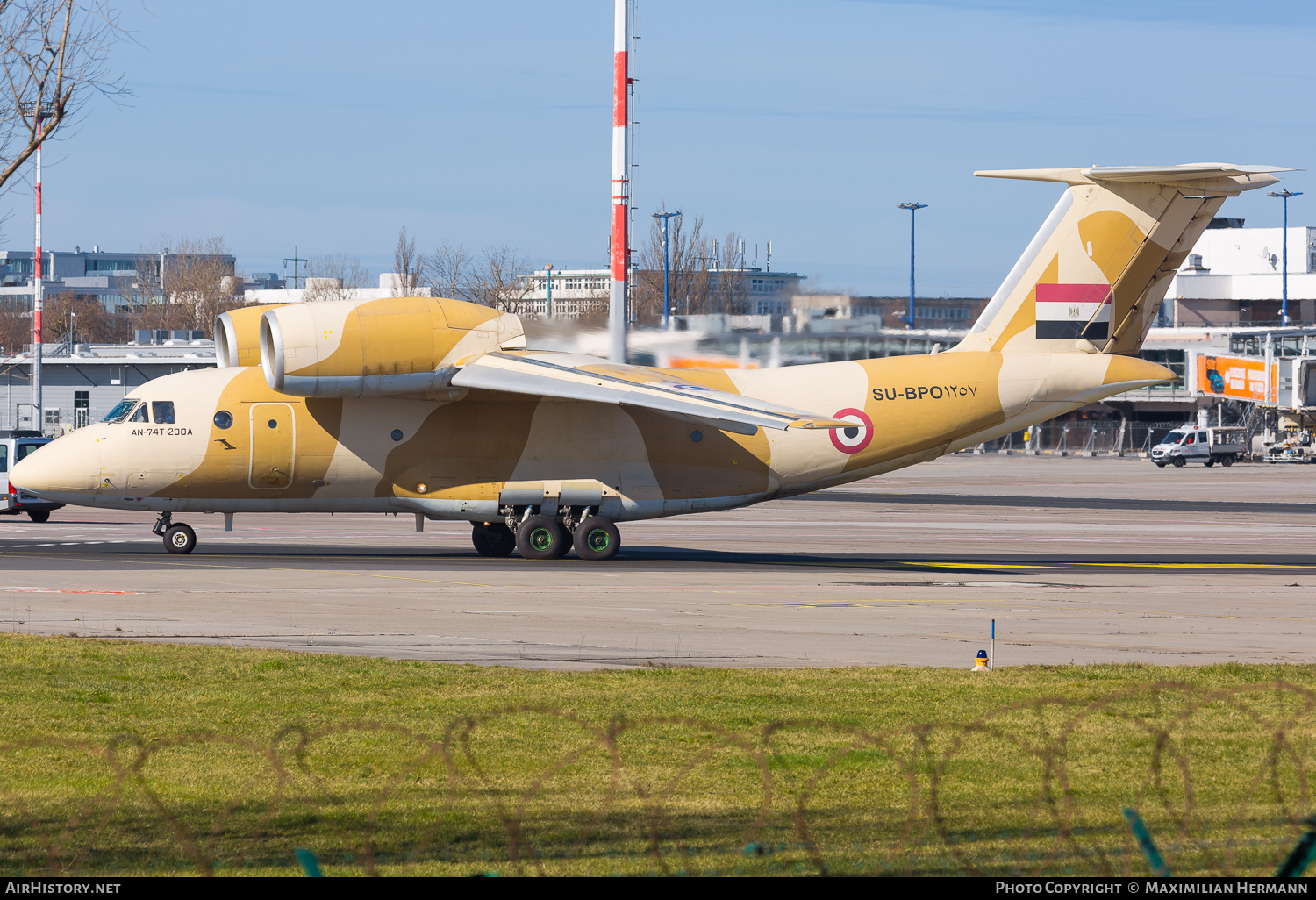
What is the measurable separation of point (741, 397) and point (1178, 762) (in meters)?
16.0

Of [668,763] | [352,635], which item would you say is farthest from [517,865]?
[352,635]

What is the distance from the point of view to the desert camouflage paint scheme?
24.0 meters

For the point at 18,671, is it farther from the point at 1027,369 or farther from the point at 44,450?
the point at 1027,369

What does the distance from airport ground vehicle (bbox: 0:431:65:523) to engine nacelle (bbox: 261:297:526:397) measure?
44.0 feet

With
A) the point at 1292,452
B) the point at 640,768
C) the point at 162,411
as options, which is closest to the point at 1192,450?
the point at 1292,452

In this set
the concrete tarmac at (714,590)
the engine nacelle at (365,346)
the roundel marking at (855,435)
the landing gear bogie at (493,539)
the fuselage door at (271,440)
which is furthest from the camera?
the landing gear bogie at (493,539)

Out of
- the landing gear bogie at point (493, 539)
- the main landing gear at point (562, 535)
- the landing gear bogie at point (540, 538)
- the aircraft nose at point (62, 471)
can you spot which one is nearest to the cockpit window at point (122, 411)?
the aircraft nose at point (62, 471)

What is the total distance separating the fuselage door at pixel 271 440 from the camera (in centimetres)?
2484

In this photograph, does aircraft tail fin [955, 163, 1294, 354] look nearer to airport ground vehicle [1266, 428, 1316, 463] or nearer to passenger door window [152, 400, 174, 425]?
passenger door window [152, 400, 174, 425]

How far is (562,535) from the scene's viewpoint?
26.3m

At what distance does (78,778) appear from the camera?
8602mm

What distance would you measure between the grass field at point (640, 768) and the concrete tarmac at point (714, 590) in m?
1.71

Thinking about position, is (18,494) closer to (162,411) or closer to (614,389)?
(162,411)

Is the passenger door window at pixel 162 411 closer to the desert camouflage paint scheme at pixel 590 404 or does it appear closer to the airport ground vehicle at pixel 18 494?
the desert camouflage paint scheme at pixel 590 404
